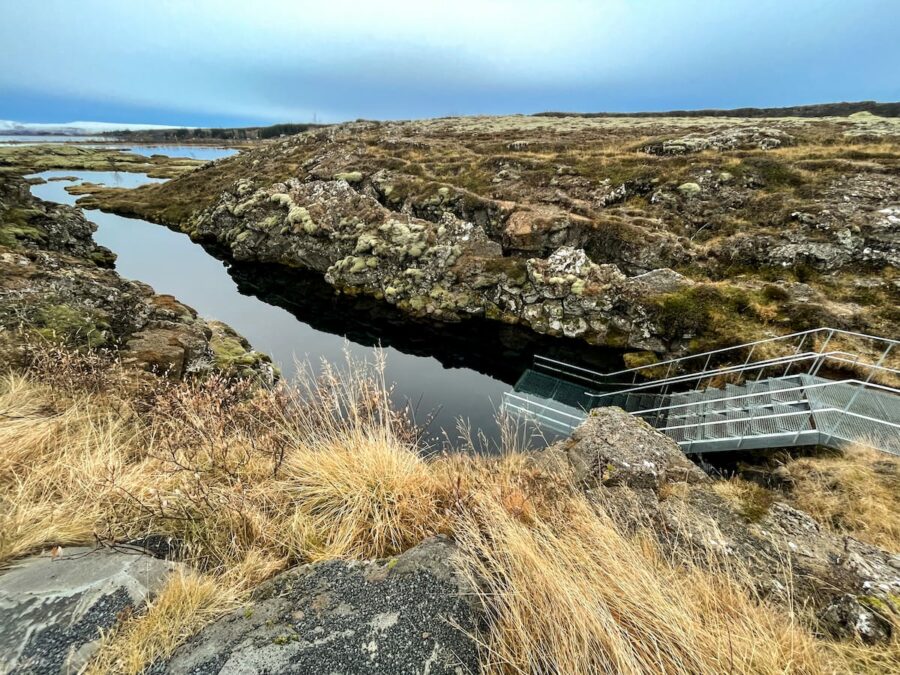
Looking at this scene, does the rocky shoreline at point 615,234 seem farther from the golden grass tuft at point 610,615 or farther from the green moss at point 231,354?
the golden grass tuft at point 610,615

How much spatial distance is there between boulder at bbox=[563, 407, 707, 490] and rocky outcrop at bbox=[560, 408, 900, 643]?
0.6 inches

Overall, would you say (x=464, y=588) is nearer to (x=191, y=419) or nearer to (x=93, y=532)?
(x=93, y=532)

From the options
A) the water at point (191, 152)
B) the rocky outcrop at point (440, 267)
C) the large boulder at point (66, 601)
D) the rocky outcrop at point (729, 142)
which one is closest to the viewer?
the large boulder at point (66, 601)

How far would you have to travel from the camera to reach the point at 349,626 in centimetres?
253

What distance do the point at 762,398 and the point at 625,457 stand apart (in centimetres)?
631

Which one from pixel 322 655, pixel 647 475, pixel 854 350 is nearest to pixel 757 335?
pixel 854 350

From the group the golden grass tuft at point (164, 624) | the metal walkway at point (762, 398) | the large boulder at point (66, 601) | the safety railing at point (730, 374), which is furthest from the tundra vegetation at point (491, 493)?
the safety railing at point (730, 374)

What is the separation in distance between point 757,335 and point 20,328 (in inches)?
818

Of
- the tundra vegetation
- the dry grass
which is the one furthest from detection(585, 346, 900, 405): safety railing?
the dry grass

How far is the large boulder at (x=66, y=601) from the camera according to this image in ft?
7.10

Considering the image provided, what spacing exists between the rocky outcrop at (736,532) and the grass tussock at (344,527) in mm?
384

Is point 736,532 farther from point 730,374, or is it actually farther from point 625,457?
point 730,374

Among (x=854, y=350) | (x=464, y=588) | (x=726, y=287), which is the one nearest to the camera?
(x=464, y=588)

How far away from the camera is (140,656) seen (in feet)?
7.21
